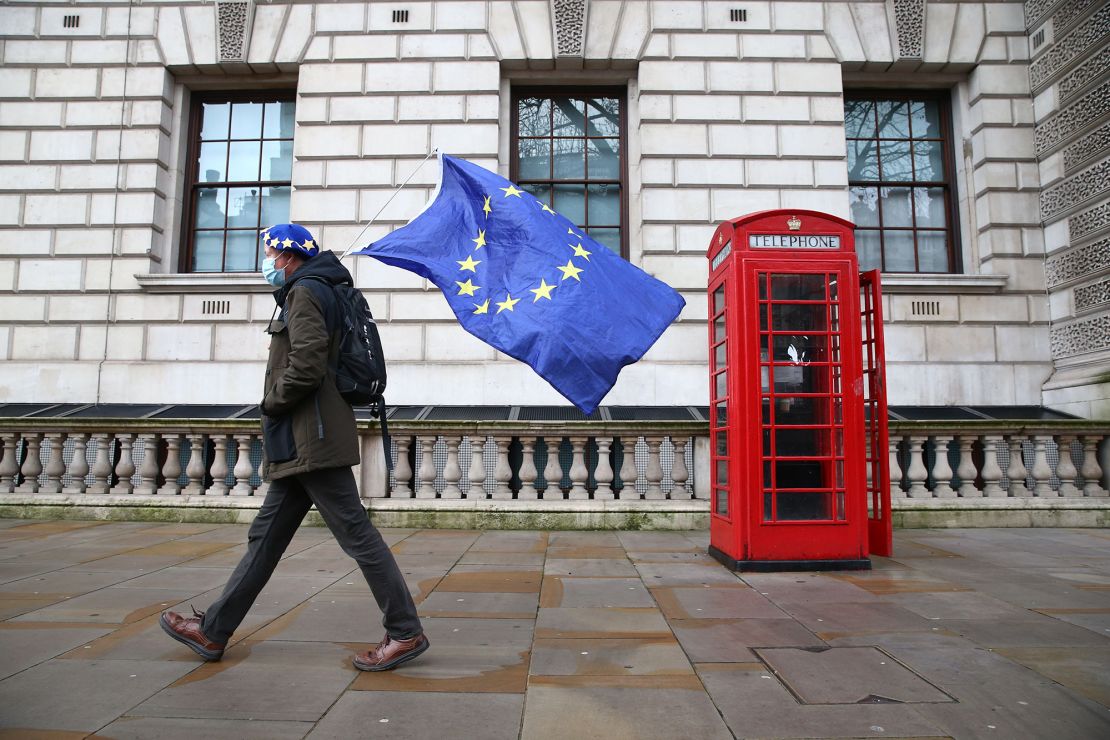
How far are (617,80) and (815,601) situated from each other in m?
8.45

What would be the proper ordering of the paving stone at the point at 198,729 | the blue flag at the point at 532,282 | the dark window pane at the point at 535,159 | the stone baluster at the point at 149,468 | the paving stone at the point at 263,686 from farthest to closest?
the dark window pane at the point at 535,159 < the stone baluster at the point at 149,468 < the blue flag at the point at 532,282 < the paving stone at the point at 263,686 < the paving stone at the point at 198,729

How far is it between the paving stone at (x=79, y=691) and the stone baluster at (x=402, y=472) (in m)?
4.45

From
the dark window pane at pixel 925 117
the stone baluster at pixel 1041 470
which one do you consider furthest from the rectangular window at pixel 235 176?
the stone baluster at pixel 1041 470

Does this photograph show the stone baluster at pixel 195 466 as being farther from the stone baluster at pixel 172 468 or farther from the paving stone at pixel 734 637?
the paving stone at pixel 734 637

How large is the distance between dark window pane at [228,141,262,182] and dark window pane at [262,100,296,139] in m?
0.26

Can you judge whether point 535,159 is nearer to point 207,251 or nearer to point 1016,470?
point 207,251

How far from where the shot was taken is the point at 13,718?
2.59m

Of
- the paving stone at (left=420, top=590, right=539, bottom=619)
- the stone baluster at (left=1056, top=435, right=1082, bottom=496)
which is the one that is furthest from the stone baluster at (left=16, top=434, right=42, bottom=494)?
the stone baluster at (left=1056, top=435, right=1082, bottom=496)

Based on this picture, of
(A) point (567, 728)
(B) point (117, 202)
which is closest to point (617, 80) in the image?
(B) point (117, 202)

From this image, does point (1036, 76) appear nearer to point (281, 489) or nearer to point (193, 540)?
point (281, 489)

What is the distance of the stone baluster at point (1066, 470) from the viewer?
780 cm

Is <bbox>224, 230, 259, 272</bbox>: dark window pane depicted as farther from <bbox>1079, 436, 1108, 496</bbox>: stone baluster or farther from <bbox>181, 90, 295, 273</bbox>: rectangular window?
<bbox>1079, 436, 1108, 496</bbox>: stone baluster

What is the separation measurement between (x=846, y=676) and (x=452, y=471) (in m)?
5.19

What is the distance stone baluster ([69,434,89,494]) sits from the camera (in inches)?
316
